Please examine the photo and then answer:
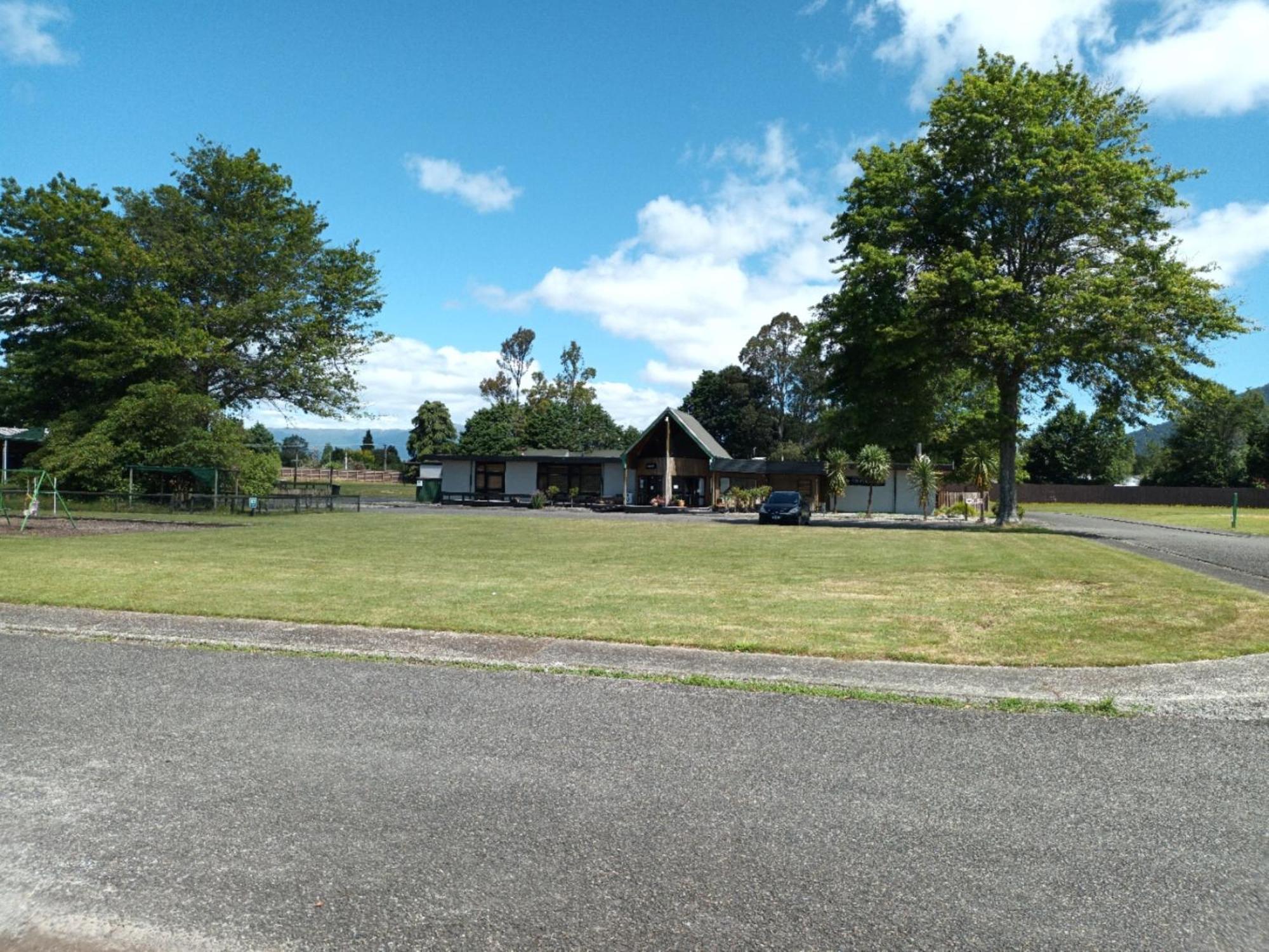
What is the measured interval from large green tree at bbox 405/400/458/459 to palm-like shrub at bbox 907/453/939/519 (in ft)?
179

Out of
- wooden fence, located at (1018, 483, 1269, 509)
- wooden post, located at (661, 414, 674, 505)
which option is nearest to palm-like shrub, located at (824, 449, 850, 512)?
wooden post, located at (661, 414, 674, 505)

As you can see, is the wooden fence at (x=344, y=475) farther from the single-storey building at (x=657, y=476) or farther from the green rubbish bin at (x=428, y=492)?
the single-storey building at (x=657, y=476)

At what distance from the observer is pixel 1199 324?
30.4 m

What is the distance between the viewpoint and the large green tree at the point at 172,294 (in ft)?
125

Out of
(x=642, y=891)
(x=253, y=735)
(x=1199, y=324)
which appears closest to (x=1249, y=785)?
(x=642, y=891)

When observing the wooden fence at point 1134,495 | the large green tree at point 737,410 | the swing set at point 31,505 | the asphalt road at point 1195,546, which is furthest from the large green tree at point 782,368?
the swing set at point 31,505

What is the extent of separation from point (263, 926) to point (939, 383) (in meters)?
Result: 36.5

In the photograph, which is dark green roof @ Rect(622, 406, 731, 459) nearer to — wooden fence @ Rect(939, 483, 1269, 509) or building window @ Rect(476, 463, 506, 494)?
building window @ Rect(476, 463, 506, 494)

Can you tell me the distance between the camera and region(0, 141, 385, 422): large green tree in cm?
3803

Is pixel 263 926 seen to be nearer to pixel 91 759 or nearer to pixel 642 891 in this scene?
pixel 642 891

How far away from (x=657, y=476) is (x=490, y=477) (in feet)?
43.1

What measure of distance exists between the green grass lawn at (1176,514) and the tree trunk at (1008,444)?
8881 millimetres

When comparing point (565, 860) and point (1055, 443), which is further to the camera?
point (1055, 443)

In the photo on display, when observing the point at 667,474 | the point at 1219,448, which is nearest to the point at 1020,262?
the point at 667,474
